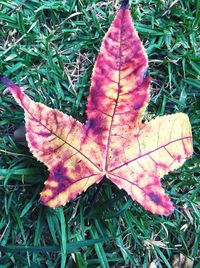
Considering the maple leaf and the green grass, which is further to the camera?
the green grass

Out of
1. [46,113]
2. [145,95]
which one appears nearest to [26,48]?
[46,113]

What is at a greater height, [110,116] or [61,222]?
[110,116]

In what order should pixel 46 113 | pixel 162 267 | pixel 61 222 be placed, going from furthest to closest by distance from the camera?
pixel 162 267 → pixel 61 222 → pixel 46 113

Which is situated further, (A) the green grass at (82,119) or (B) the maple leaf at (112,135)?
(A) the green grass at (82,119)

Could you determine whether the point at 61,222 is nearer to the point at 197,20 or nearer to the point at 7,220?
the point at 7,220

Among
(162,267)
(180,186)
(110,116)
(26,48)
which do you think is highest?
(26,48)
